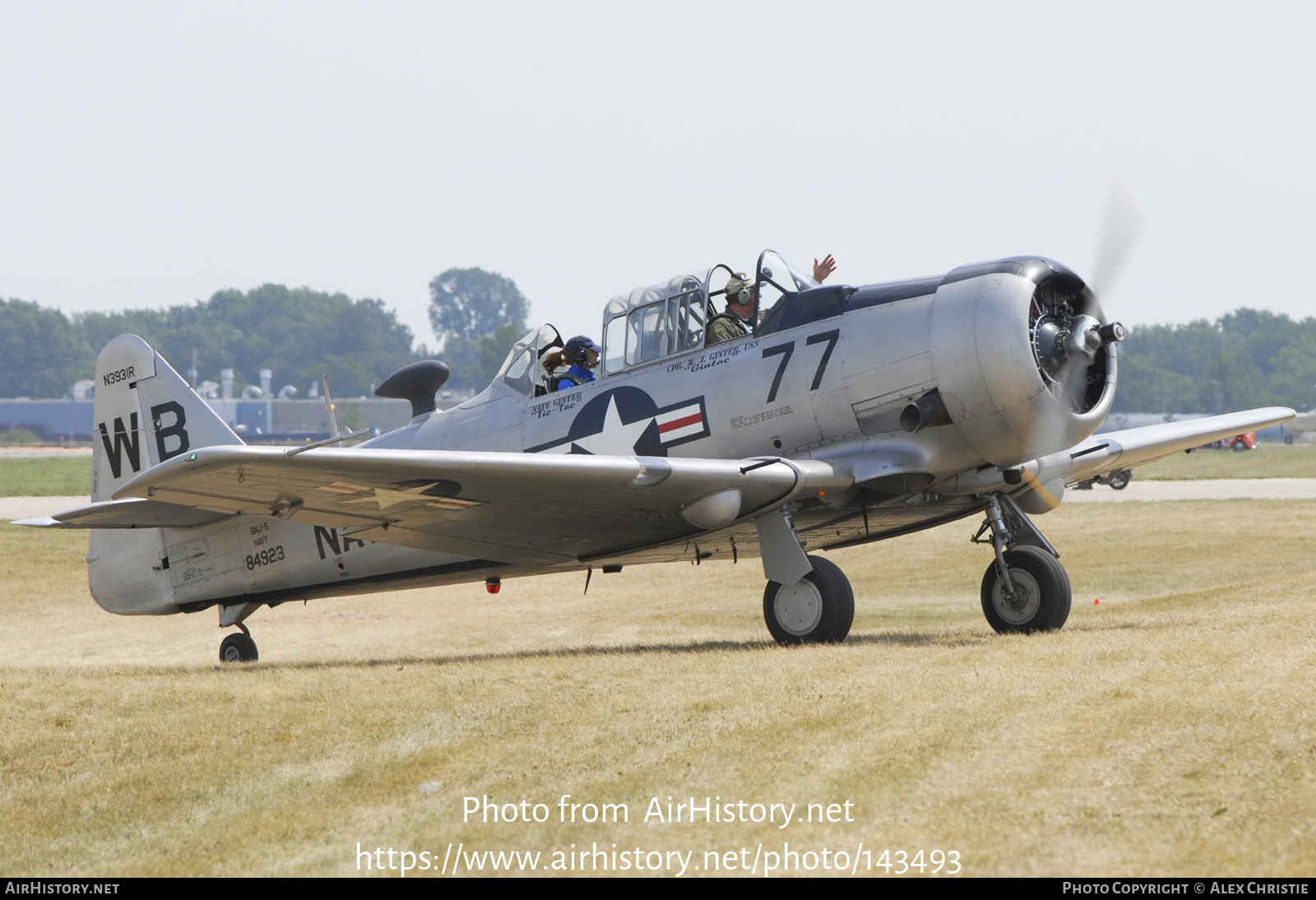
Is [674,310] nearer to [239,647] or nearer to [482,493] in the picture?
[482,493]

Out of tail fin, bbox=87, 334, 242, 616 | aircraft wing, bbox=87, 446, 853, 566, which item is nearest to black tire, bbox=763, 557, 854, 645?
aircraft wing, bbox=87, 446, 853, 566

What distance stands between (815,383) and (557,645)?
221 inches

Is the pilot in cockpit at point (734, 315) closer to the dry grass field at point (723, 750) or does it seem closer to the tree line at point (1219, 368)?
the dry grass field at point (723, 750)

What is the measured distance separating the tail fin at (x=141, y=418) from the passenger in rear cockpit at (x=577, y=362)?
142 inches

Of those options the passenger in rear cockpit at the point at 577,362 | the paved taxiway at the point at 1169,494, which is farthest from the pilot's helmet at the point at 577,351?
the paved taxiway at the point at 1169,494

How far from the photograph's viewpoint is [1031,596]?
10078mm

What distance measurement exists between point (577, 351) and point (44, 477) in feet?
161

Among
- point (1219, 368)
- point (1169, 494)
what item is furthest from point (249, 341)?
point (1169, 494)

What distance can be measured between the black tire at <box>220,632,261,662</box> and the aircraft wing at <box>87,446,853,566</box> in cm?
271

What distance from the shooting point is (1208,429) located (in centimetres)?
1308

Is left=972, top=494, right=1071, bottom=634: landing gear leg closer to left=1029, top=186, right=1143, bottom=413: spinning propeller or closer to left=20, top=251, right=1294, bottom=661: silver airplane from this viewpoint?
left=20, top=251, right=1294, bottom=661: silver airplane

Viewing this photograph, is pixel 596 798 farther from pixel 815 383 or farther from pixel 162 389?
pixel 162 389

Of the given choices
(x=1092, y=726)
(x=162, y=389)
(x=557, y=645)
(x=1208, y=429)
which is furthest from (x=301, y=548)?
(x=1208, y=429)

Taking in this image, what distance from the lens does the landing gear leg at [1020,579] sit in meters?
9.98
